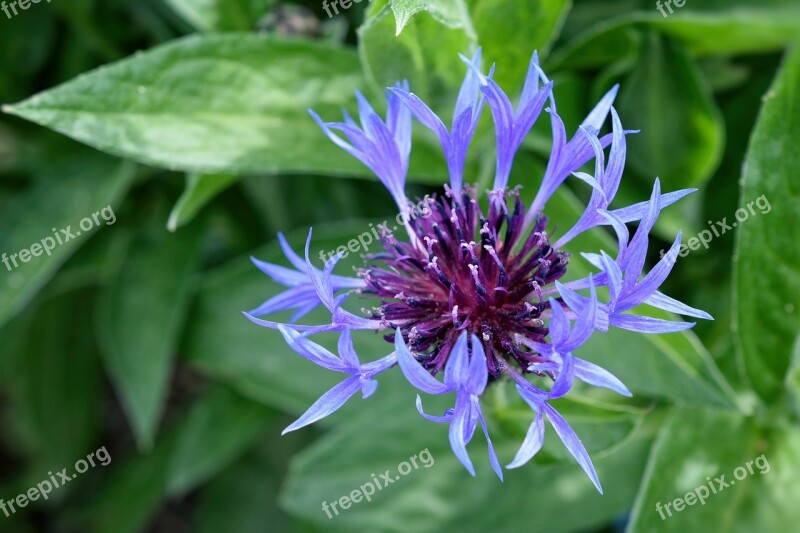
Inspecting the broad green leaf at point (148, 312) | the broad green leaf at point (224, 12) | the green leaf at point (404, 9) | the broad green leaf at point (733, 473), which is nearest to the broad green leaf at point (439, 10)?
the green leaf at point (404, 9)

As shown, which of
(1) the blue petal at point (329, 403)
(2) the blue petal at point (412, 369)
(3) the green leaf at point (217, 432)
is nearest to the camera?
(2) the blue petal at point (412, 369)

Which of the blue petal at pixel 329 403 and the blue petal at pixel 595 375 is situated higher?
the blue petal at pixel 329 403

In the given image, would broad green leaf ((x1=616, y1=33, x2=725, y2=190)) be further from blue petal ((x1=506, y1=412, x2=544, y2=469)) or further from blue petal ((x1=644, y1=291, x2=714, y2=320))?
blue petal ((x1=506, y1=412, x2=544, y2=469))

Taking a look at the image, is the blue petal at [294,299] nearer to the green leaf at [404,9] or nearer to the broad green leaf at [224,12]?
the green leaf at [404,9]

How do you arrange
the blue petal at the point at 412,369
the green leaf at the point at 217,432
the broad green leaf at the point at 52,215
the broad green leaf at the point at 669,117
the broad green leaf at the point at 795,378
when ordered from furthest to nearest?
1. the green leaf at the point at 217,432
2. the broad green leaf at the point at 52,215
3. the broad green leaf at the point at 669,117
4. the broad green leaf at the point at 795,378
5. the blue petal at the point at 412,369

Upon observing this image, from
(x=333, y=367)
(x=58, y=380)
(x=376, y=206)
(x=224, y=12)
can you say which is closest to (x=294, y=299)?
(x=333, y=367)
